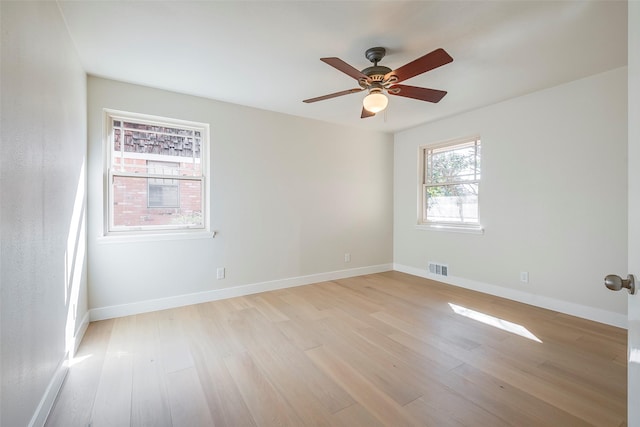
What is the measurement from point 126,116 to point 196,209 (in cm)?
124

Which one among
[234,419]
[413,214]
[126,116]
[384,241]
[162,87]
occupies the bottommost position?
[234,419]

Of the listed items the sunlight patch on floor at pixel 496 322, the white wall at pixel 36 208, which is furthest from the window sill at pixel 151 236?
the sunlight patch on floor at pixel 496 322

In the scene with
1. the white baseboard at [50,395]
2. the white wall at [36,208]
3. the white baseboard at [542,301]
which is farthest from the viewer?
the white baseboard at [542,301]

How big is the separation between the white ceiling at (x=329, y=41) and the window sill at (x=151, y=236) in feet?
5.36

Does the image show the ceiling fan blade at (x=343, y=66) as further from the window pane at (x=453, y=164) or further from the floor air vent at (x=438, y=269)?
the floor air vent at (x=438, y=269)

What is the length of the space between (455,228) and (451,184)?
2.21 feet

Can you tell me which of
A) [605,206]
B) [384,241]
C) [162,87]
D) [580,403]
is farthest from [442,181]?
[162,87]

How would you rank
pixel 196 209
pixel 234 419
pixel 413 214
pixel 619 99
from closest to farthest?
pixel 234 419, pixel 619 99, pixel 196 209, pixel 413 214

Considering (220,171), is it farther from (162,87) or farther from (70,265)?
(70,265)

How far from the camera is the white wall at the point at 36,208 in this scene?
1.17 metres

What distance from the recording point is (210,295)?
3.45 metres

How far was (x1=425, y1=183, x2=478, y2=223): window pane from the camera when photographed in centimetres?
400

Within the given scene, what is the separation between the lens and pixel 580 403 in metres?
1.67

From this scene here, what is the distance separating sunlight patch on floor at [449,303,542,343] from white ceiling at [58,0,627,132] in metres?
2.48
